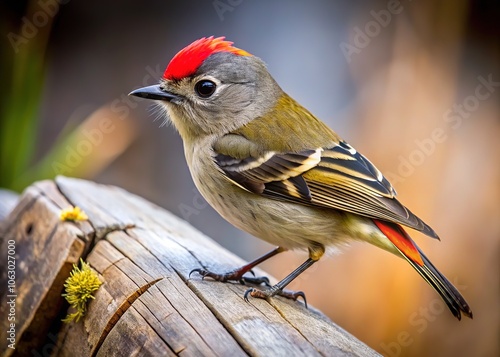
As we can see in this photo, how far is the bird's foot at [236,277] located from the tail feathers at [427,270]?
634 mm

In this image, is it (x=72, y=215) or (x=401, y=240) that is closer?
(x=401, y=240)

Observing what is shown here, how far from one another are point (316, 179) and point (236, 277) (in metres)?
0.62

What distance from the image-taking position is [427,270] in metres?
2.87

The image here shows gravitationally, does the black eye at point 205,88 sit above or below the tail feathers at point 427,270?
below

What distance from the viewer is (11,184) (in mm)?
5629

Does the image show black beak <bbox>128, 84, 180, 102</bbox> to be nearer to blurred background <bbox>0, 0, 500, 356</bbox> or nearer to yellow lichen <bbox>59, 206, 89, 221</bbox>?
yellow lichen <bbox>59, 206, 89, 221</bbox>

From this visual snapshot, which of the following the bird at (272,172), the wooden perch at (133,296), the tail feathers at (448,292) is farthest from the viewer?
the bird at (272,172)

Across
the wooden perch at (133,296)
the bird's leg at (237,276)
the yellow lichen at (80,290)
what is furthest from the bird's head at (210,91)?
the yellow lichen at (80,290)

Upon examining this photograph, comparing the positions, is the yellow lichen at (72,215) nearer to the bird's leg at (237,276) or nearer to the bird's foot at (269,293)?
the bird's leg at (237,276)

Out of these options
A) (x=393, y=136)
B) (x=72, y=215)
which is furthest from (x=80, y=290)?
(x=393, y=136)

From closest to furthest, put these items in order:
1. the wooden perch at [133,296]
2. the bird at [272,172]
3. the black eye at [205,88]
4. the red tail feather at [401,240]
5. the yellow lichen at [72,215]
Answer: the wooden perch at [133,296], the red tail feather at [401,240], the bird at [272,172], the yellow lichen at [72,215], the black eye at [205,88]

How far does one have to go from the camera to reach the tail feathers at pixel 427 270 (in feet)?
9.11

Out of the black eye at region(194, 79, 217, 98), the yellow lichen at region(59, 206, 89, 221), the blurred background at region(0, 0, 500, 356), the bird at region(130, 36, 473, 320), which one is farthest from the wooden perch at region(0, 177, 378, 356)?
the blurred background at region(0, 0, 500, 356)

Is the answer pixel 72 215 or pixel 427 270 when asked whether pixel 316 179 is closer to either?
pixel 427 270
